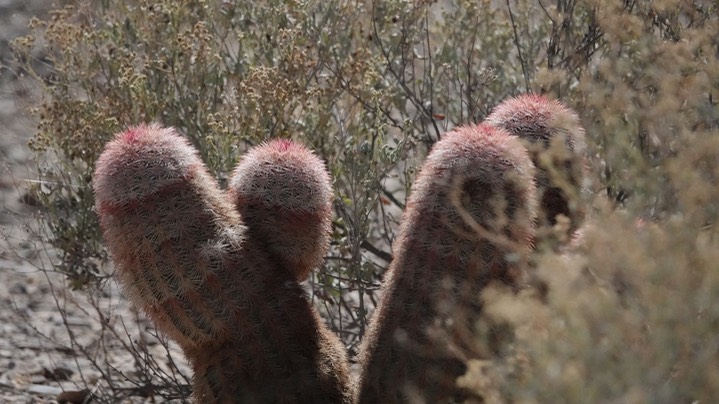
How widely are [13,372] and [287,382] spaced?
2520 mm

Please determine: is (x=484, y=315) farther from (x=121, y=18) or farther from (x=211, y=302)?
(x=121, y=18)

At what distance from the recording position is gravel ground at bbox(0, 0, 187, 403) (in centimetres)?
579

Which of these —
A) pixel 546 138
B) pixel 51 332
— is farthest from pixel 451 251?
pixel 51 332

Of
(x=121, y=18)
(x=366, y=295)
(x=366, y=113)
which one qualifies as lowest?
(x=366, y=295)

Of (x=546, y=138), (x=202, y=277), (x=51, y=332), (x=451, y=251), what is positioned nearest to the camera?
(x=451, y=251)

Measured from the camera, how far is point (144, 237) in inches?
156

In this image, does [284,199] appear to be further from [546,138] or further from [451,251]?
[546,138]

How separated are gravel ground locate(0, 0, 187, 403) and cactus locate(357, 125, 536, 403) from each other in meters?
1.93

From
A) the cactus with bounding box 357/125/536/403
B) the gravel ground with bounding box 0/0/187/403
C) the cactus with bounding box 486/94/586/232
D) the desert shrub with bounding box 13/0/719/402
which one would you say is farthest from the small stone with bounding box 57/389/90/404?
the cactus with bounding box 486/94/586/232

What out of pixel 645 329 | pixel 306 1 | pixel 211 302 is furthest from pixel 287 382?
pixel 306 1

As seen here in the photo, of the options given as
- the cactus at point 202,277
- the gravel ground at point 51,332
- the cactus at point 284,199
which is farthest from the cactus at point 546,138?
the gravel ground at point 51,332

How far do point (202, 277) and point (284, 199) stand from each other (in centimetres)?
41

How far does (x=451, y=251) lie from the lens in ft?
12.5

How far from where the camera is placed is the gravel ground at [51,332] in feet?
19.0
